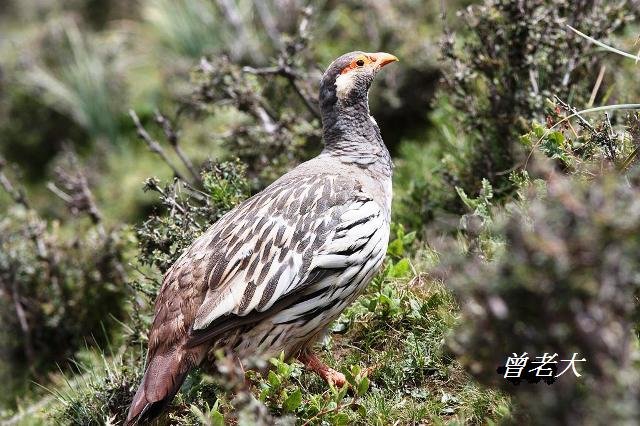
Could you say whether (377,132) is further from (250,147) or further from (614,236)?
(614,236)

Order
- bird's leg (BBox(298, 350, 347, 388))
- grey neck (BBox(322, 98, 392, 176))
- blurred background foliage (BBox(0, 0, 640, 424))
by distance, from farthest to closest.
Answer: grey neck (BBox(322, 98, 392, 176)), bird's leg (BBox(298, 350, 347, 388)), blurred background foliage (BBox(0, 0, 640, 424))

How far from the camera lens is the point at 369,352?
4680 mm

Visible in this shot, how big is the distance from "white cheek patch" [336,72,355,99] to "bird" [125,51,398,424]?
79cm

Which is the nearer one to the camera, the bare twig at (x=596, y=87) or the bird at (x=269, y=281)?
the bird at (x=269, y=281)

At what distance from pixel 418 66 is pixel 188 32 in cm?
330

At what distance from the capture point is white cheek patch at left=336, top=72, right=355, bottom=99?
16.9 feet

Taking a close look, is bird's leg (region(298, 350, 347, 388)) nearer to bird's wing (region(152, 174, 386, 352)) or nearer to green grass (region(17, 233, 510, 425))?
green grass (region(17, 233, 510, 425))

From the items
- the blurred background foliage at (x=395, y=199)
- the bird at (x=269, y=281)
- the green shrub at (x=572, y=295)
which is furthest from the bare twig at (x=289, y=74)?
the green shrub at (x=572, y=295)

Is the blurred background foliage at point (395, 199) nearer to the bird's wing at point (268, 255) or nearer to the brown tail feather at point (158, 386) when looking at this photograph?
the brown tail feather at point (158, 386)

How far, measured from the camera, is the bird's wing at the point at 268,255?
412cm

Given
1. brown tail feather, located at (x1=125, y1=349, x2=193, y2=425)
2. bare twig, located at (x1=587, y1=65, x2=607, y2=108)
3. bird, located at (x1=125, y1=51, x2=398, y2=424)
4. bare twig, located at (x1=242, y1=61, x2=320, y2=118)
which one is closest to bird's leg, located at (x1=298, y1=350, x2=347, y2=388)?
bird, located at (x1=125, y1=51, x2=398, y2=424)

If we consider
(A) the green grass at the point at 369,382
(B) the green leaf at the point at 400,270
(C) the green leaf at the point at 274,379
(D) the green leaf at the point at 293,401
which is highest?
(C) the green leaf at the point at 274,379

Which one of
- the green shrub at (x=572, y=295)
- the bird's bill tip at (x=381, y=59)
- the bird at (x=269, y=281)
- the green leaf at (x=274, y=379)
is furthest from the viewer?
the bird's bill tip at (x=381, y=59)

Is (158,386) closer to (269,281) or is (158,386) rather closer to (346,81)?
(269,281)
